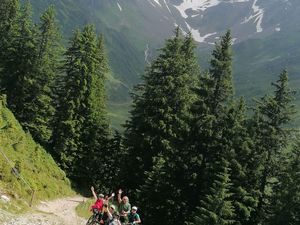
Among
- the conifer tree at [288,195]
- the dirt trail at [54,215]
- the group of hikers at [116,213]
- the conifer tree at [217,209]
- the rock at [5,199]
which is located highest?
the conifer tree at [288,195]

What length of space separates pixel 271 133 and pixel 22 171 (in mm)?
20646

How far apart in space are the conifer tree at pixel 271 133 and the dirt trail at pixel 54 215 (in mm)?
15145

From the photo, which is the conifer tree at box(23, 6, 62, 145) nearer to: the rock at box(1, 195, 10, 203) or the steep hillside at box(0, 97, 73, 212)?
the steep hillside at box(0, 97, 73, 212)

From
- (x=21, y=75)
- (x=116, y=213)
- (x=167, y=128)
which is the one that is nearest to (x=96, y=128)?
(x=21, y=75)

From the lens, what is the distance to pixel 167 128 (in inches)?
1864

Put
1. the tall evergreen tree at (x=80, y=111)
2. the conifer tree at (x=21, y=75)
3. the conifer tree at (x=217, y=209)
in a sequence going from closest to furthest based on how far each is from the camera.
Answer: the conifer tree at (x=217, y=209)
the tall evergreen tree at (x=80, y=111)
the conifer tree at (x=21, y=75)

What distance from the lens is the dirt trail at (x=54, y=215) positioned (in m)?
27.0

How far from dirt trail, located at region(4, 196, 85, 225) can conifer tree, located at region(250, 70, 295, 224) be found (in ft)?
49.7

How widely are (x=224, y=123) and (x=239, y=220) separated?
8113mm

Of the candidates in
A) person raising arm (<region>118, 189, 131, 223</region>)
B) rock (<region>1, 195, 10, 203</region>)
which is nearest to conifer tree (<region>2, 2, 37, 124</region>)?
rock (<region>1, 195, 10, 203</region>)

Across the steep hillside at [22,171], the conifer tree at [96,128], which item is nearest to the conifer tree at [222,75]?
the steep hillside at [22,171]

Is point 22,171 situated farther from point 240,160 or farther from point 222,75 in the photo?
point 222,75

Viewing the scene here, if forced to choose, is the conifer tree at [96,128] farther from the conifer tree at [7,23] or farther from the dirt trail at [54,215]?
the conifer tree at [7,23]

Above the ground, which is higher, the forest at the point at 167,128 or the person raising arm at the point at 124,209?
the forest at the point at 167,128
